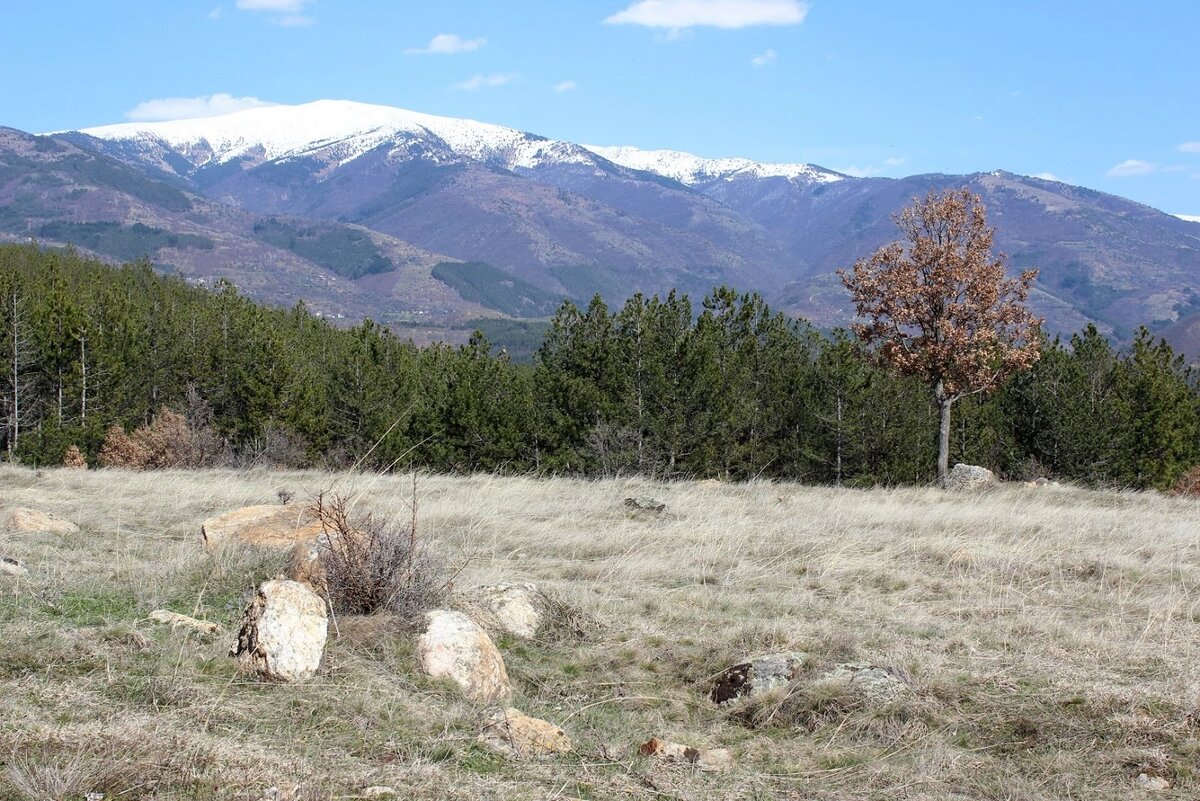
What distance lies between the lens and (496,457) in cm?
3309

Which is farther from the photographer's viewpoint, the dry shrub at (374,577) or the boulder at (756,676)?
the dry shrub at (374,577)

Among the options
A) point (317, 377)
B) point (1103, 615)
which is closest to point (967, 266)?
point (1103, 615)

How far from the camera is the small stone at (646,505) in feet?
43.7

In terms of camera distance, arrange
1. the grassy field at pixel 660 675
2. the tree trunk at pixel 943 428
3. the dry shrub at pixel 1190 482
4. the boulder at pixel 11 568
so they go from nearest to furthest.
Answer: the grassy field at pixel 660 675 < the boulder at pixel 11 568 < the tree trunk at pixel 943 428 < the dry shrub at pixel 1190 482

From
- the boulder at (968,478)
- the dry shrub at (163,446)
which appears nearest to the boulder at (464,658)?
the boulder at (968,478)

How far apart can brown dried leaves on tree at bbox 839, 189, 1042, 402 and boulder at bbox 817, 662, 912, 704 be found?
15354 millimetres

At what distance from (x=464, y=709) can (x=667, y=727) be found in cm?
119

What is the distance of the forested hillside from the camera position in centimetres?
2842

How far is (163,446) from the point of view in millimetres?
30734

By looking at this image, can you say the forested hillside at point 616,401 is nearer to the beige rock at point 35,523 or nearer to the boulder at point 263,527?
the boulder at point 263,527

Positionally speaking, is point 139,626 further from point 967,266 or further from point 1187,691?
point 967,266

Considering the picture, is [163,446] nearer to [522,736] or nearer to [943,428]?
[943,428]

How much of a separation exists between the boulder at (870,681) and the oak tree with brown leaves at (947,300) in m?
15.4

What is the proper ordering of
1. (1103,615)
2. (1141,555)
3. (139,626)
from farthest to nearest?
(1141,555), (1103,615), (139,626)
